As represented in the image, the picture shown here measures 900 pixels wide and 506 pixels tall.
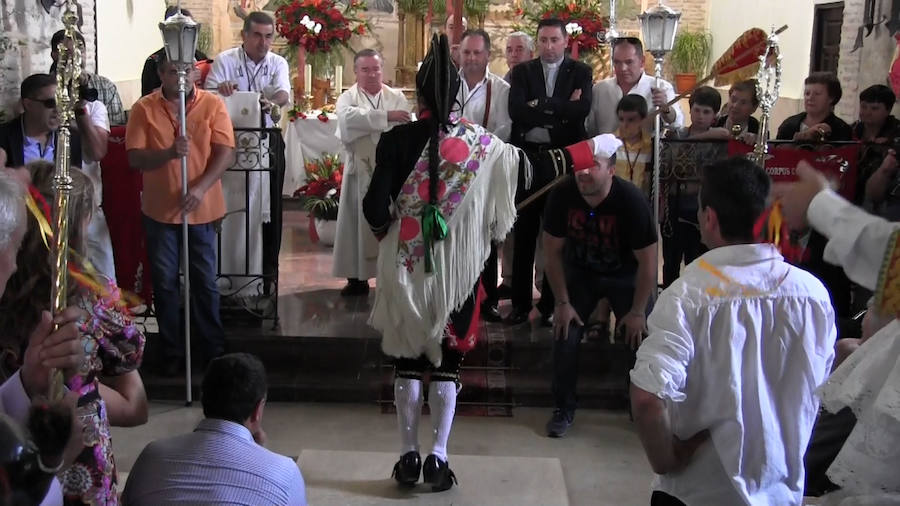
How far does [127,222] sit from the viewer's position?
5359 mm

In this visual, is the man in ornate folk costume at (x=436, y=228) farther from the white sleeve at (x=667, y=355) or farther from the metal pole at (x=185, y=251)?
the white sleeve at (x=667, y=355)

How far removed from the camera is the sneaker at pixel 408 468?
3858 mm

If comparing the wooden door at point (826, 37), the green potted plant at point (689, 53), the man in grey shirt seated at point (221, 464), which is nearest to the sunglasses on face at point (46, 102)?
the man in grey shirt seated at point (221, 464)

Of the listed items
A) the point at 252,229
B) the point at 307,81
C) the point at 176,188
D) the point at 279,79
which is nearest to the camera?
the point at 176,188

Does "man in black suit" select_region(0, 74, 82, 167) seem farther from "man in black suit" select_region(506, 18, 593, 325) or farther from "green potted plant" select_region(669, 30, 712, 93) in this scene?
"green potted plant" select_region(669, 30, 712, 93)

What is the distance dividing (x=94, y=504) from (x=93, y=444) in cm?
13

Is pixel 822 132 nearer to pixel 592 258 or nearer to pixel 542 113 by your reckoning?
pixel 542 113

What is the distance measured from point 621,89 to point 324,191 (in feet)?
9.38

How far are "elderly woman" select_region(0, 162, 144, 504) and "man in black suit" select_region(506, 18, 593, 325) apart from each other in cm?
340

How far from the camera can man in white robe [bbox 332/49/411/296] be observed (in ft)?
18.5

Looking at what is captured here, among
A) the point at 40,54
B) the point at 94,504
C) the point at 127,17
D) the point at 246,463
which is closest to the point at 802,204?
the point at 246,463

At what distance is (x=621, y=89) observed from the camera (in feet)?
18.4

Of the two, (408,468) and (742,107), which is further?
(742,107)

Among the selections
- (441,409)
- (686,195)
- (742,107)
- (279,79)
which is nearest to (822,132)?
(742,107)
